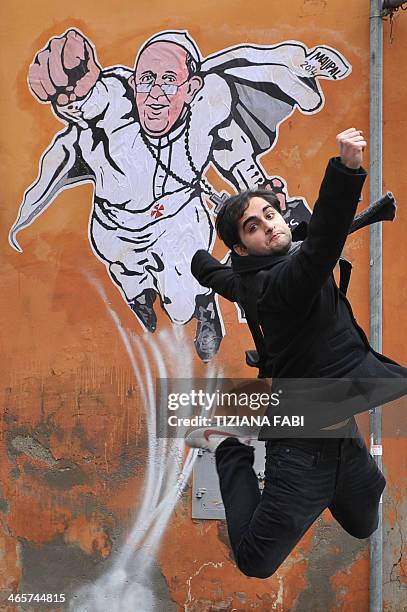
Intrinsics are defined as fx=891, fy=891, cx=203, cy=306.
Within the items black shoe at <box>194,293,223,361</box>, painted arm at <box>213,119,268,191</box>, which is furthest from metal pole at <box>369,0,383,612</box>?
black shoe at <box>194,293,223,361</box>

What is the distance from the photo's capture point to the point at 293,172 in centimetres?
573

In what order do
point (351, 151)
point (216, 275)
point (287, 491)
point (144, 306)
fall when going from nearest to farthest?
point (351, 151), point (287, 491), point (216, 275), point (144, 306)

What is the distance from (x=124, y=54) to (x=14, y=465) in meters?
2.76

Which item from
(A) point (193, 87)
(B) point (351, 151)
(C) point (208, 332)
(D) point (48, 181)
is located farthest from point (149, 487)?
(B) point (351, 151)

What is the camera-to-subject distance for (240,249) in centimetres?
311

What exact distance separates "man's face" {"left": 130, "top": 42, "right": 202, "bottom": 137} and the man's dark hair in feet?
9.22

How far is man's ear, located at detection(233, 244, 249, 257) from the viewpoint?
10.1 feet

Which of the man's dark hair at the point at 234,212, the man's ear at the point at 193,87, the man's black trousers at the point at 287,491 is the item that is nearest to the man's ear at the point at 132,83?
the man's ear at the point at 193,87

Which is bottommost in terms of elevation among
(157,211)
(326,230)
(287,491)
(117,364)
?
(287,491)

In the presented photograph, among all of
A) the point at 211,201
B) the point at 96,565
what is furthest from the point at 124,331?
the point at 96,565

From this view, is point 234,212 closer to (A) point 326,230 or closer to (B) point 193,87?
(A) point 326,230

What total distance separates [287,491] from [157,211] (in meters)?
3.13

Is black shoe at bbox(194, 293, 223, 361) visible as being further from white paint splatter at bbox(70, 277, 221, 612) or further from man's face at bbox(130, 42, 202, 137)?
man's face at bbox(130, 42, 202, 137)

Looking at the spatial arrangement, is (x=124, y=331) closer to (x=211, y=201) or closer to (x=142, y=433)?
(x=142, y=433)
